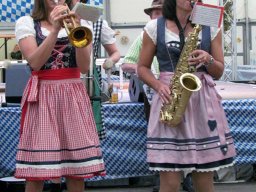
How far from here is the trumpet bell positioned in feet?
8.69

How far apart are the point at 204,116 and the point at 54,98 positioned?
74 cm

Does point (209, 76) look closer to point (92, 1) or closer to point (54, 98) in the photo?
point (54, 98)

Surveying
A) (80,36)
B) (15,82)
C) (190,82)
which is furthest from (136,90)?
(80,36)

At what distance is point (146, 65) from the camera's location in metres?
3.16

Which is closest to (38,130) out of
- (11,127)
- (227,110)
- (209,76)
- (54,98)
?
(54,98)

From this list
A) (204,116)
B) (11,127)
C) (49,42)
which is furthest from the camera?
(11,127)

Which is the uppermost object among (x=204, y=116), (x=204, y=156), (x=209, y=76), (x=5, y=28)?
(x=5, y=28)

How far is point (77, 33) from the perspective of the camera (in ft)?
8.75

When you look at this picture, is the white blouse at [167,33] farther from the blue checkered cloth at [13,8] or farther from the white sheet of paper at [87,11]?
the blue checkered cloth at [13,8]

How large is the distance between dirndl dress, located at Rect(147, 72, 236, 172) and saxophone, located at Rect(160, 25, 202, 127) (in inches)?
2.4

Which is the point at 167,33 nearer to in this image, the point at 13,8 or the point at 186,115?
the point at 186,115

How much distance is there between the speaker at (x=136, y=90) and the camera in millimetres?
4953

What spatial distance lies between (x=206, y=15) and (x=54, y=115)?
0.86 metres

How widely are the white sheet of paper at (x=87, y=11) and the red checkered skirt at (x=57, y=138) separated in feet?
Answer: 1.11
